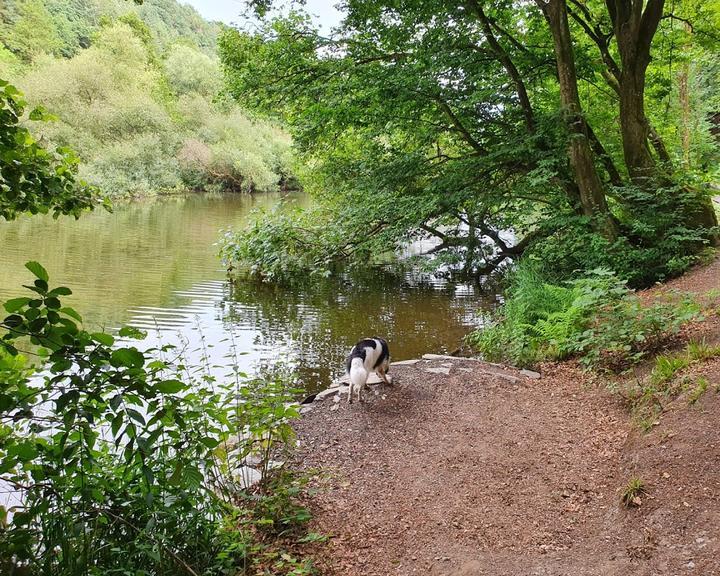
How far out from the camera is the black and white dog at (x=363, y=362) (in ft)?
19.7

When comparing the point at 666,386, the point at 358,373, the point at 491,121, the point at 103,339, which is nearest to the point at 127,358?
the point at 103,339

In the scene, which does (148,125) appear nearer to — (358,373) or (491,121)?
(491,121)

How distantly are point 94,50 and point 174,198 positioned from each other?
12.8 m

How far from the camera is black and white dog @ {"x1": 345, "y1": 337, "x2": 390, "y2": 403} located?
19.7 feet

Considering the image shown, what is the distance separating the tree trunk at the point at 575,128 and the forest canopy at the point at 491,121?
27mm

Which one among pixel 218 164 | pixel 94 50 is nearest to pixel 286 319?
pixel 218 164

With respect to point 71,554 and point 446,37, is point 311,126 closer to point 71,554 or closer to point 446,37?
point 446,37

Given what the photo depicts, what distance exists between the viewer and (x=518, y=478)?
4.44 m

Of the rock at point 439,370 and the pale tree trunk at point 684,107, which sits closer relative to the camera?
the rock at point 439,370

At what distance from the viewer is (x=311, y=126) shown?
36.8 feet

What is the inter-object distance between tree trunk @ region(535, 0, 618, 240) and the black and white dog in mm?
5792

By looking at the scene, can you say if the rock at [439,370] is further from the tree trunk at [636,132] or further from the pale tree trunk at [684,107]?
the pale tree trunk at [684,107]

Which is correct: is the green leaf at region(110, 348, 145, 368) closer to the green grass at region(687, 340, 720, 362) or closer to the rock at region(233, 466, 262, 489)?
the rock at region(233, 466, 262, 489)

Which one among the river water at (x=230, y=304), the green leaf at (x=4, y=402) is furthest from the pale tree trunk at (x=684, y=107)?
the green leaf at (x=4, y=402)
